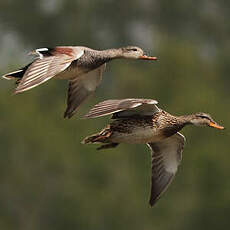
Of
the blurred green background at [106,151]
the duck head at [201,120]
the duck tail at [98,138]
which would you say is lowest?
the blurred green background at [106,151]

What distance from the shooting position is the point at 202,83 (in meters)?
46.1

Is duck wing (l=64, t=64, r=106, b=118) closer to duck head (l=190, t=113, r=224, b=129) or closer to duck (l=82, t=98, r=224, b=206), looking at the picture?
duck (l=82, t=98, r=224, b=206)

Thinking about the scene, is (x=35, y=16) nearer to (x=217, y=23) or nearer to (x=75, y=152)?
(x=217, y=23)

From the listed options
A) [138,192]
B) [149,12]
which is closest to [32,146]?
[138,192]

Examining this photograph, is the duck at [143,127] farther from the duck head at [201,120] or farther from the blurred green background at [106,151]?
the blurred green background at [106,151]

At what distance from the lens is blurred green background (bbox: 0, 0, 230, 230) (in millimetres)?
32125

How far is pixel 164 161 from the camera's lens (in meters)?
14.6

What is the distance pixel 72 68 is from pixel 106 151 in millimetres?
20353

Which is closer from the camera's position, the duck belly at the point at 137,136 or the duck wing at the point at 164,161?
the duck belly at the point at 137,136

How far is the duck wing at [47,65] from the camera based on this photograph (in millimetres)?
12711

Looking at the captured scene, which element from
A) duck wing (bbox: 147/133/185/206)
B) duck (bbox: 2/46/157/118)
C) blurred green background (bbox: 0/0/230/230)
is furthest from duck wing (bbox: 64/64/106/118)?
blurred green background (bbox: 0/0/230/230)

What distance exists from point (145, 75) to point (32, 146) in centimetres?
1338

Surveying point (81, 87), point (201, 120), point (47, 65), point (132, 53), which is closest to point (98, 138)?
point (47, 65)

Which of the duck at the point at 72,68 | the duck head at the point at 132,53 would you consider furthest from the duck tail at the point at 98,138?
the duck head at the point at 132,53
